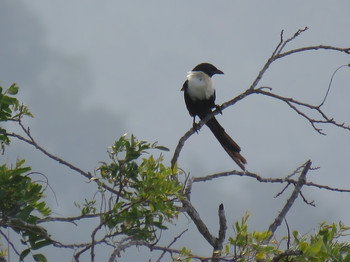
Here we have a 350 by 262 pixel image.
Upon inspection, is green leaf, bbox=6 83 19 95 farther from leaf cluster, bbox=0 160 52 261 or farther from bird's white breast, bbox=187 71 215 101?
bird's white breast, bbox=187 71 215 101

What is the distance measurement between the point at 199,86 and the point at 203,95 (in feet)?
0.54

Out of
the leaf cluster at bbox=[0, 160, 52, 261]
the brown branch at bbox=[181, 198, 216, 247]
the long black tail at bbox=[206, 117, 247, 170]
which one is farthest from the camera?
the long black tail at bbox=[206, 117, 247, 170]

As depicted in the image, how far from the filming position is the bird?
306 inches

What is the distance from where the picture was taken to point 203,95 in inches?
326

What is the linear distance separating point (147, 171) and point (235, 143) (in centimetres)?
356

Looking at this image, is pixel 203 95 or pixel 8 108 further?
pixel 203 95

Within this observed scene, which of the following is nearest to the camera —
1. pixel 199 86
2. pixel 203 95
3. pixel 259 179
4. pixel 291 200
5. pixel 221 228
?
pixel 221 228

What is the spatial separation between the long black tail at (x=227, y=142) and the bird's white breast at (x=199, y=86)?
1.59 feet

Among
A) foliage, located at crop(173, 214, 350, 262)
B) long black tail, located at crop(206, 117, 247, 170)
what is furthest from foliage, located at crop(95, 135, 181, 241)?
long black tail, located at crop(206, 117, 247, 170)

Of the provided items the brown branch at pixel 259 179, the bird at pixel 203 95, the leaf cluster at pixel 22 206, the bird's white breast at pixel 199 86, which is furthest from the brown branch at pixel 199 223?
the bird's white breast at pixel 199 86

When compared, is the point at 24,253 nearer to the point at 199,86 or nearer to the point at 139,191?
the point at 139,191

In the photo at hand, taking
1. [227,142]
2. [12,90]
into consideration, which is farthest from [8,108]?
[227,142]

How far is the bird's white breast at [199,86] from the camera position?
830 cm

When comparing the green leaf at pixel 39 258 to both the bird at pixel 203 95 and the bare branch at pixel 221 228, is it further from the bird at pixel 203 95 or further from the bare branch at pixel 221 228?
the bird at pixel 203 95
